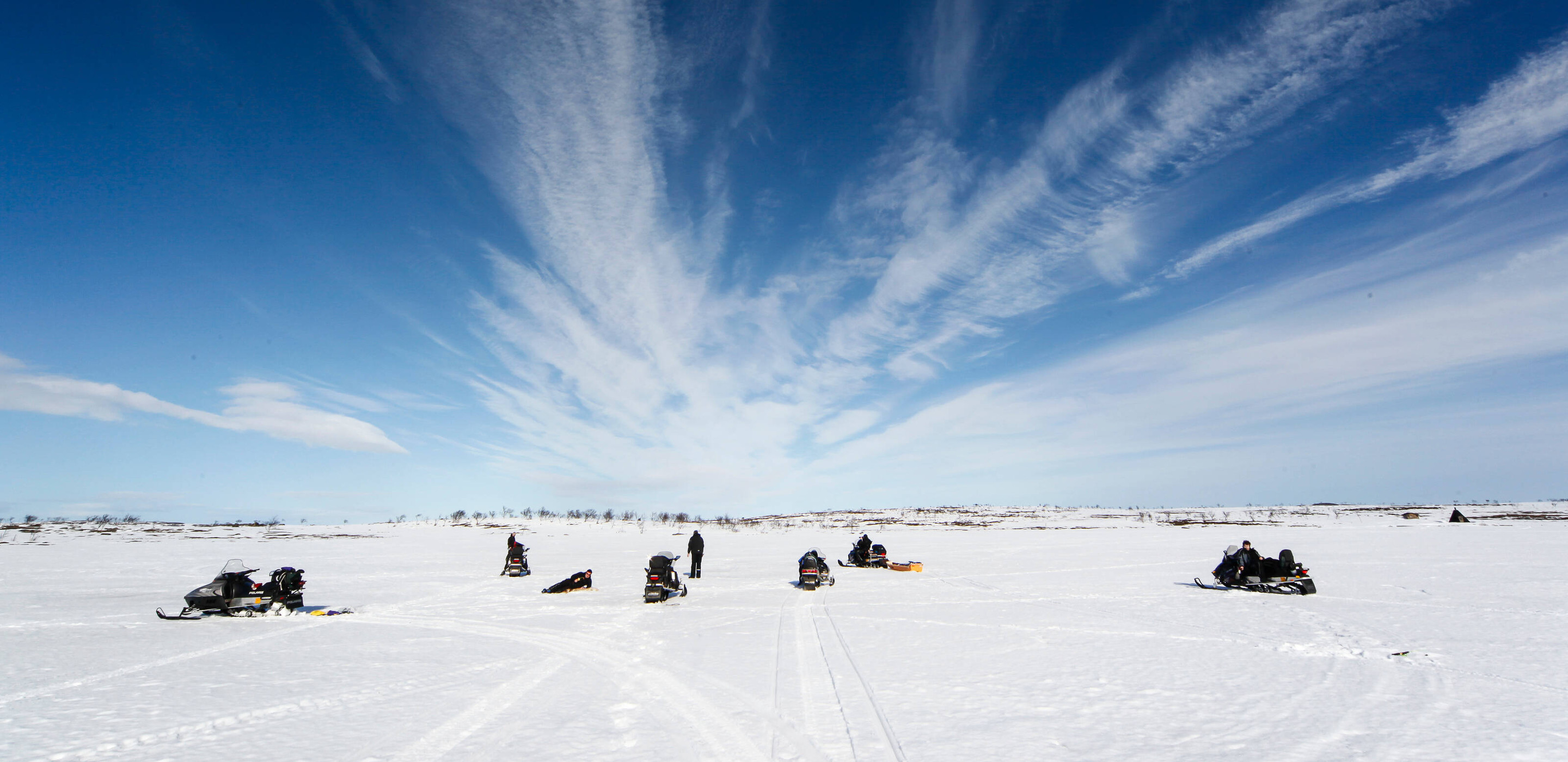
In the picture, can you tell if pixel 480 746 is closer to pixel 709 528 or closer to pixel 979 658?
pixel 979 658

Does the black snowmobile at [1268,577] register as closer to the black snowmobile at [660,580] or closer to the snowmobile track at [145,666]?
the black snowmobile at [660,580]

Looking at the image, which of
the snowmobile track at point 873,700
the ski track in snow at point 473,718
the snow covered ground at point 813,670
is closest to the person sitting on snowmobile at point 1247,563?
the snow covered ground at point 813,670

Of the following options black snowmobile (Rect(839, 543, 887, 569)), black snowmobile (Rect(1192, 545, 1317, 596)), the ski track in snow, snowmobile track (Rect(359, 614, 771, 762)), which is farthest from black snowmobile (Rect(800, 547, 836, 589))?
black snowmobile (Rect(1192, 545, 1317, 596))

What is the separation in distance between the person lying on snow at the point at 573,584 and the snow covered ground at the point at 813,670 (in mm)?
646

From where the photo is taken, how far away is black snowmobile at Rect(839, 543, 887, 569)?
1058 inches

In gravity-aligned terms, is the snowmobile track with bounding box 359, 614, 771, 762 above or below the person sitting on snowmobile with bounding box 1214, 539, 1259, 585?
below

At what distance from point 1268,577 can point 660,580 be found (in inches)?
658

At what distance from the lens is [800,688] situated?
8.30 meters

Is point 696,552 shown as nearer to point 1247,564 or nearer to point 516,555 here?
point 516,555

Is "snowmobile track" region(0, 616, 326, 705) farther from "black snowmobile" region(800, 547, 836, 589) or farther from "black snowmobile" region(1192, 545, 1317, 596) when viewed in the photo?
"black snowmobile" region(1192, 545, 1317, 596)

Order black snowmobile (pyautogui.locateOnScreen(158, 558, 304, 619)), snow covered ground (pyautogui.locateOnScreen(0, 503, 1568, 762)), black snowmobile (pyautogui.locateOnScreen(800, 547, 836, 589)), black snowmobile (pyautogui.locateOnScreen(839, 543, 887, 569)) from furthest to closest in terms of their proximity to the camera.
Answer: black snowmobile (pyautogui.locateOnScreen(839, 543, 887, 569)) < black snowmobile (pyautogui.locateOnScreen(800, 547, 836, 589)) < black snowmobile (pyautogui.locateOnScreen(158, 558, 304, 619)) < snow covered ground (pyautogui.locateOnScreen(0, 503, 1568, 762))

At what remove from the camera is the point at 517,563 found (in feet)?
79.0

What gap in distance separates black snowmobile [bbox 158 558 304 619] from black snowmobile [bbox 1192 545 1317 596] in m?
24.4

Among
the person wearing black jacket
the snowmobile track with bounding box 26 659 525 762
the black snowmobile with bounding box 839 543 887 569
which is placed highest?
the person wearing black jacket
